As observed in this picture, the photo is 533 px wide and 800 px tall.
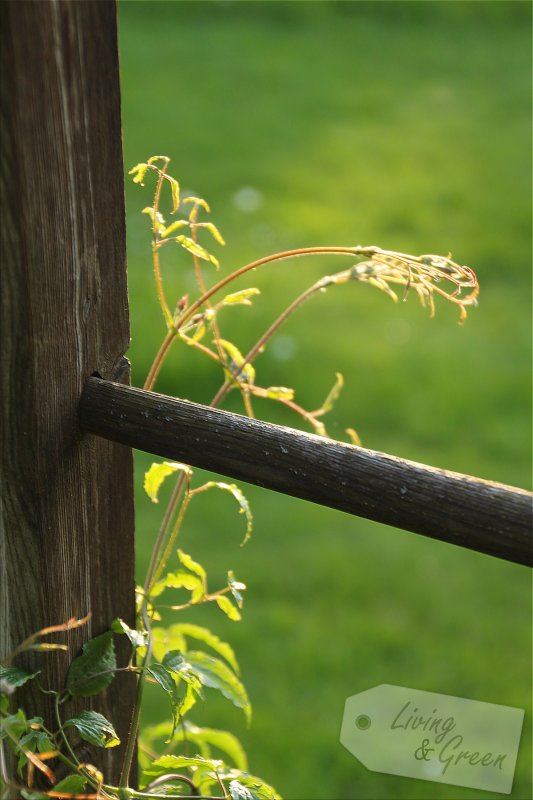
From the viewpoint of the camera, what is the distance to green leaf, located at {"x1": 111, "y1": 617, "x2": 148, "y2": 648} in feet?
2.84

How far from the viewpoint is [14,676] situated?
824 mm

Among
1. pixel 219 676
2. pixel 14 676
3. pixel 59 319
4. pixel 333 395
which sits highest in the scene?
pixel 59 319

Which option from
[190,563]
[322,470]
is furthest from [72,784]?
[322,470]

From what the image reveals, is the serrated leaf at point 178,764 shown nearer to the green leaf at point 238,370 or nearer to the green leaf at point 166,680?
the green leaf at point 166,680

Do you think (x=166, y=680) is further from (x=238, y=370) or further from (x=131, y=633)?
(x=238, y=370)

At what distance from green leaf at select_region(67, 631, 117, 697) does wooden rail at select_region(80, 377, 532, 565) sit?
0.69 feet

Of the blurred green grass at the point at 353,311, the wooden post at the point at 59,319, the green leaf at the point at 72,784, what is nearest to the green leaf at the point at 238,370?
the wooden post at the point at 59,319

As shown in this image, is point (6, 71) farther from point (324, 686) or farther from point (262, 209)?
point (262, 209)

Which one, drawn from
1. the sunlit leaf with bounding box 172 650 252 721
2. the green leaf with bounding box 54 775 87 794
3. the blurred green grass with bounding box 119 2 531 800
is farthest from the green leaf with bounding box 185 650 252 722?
the blurred green grass with bounding box 119 2 531 800

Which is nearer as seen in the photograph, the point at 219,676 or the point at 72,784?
the point at 72,784

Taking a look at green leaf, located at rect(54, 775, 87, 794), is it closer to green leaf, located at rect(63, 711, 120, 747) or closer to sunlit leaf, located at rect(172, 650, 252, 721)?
green leaf, located at rect(63, 711, 120, 747)

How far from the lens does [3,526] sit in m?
0.84

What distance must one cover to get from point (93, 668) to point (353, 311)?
344 centimetres

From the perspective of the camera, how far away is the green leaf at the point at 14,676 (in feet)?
Result: 2.63
